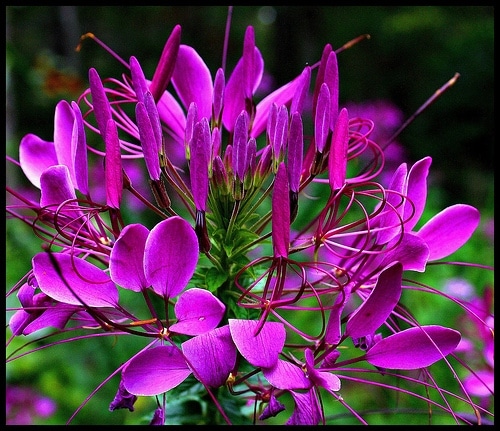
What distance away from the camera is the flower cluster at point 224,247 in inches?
28.7

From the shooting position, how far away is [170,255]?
731 mm

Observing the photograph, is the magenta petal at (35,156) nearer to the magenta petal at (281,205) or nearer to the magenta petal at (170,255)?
the magenta petal at (170,255)

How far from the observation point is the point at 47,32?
10.8 m

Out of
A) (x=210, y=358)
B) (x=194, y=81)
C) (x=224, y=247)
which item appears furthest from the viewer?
(x=194, y=81)

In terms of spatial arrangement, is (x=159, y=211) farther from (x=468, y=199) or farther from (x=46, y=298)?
(x=468, y=199)

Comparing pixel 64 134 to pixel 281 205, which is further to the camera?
pixel 64 134

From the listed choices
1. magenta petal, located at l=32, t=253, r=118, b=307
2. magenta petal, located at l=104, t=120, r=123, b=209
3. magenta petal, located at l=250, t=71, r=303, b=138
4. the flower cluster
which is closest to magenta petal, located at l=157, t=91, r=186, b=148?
the flower cluster

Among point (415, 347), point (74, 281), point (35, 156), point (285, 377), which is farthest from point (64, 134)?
point (415, 347)

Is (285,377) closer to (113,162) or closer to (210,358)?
(210,358)

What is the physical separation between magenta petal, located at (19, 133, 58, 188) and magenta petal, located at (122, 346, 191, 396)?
0.44 metres

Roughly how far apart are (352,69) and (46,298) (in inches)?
373

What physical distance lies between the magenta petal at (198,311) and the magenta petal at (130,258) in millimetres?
69

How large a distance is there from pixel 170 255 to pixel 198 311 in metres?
0.09

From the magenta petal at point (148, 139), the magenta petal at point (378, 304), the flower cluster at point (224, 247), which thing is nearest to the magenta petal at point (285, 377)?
the flower cluster at point (224, 247)
